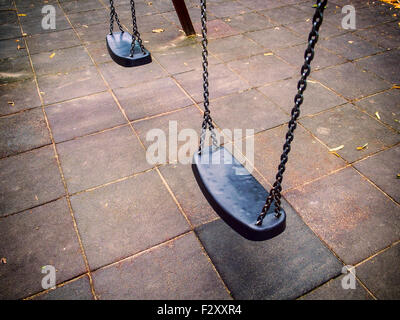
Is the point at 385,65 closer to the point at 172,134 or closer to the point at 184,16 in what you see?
the point at 184,16

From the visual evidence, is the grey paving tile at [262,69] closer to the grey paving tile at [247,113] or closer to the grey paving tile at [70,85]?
the grey paving tile at [247,113]

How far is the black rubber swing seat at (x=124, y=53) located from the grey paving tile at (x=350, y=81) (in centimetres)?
258

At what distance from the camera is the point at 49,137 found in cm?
326

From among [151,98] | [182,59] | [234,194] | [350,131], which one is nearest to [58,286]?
[234,194]

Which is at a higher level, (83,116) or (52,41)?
(52,41)

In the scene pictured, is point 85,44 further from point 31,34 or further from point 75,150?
point 75,150

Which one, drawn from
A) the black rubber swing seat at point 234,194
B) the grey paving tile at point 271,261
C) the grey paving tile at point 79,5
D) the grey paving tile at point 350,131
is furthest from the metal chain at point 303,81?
the grey paving tile at point 79,5

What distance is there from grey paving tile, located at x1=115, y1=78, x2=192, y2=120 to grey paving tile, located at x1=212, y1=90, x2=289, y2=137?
48cm

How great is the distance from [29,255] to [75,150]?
124 centimetres

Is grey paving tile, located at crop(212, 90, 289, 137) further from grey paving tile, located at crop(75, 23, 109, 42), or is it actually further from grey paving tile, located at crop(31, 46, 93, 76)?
grey paving tile, located at crop(75, 23, 109, 42)

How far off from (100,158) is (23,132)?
1141mm

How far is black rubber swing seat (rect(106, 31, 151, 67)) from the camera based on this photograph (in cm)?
310

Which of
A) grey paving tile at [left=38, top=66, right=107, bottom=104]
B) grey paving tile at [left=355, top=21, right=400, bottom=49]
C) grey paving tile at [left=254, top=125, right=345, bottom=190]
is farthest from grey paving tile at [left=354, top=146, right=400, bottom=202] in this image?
grey paving tile at [left=38, top=66, right=107, bottom=104]

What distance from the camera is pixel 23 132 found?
10.9 feet
